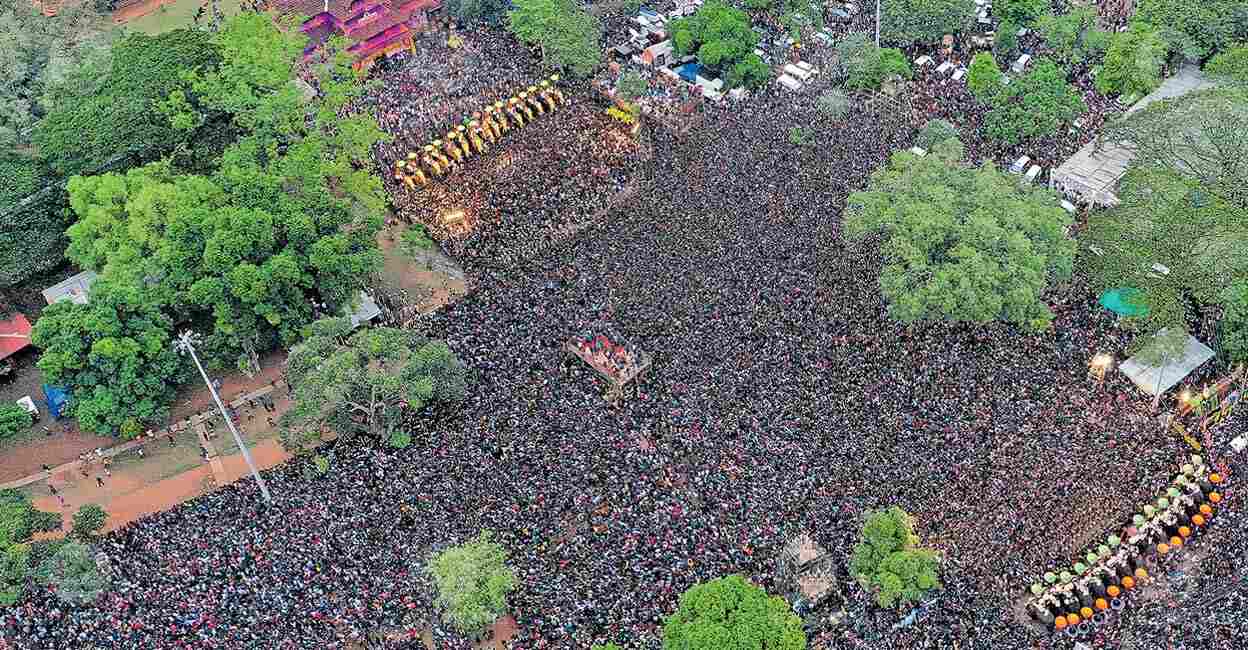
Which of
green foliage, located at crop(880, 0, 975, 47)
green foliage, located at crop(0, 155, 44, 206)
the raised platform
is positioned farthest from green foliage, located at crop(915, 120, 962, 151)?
green foliage, located at crop(0, 155, 44, 206)

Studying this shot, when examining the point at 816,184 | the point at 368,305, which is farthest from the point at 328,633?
the point at 816,184

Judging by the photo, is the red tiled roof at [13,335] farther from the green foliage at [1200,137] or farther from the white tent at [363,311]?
the green foliage at [1200,137]

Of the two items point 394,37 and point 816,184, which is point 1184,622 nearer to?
point 816,184

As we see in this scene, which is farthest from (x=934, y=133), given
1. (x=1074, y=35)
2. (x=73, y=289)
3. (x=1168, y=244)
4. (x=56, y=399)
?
(x=56, y=399)

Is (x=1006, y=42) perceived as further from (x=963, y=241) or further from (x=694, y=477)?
(x=694, y=477)

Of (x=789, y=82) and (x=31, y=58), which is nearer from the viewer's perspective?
(x=31, y=58)
